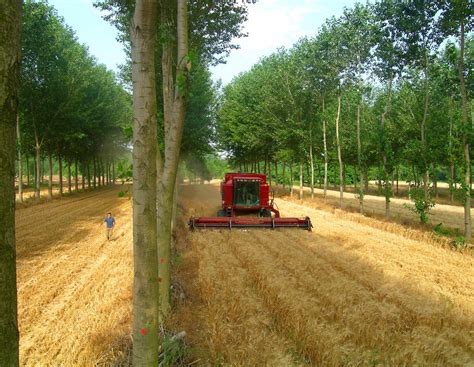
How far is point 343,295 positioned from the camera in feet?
25.3

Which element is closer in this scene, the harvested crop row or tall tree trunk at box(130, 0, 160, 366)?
tall tree trunk at box(130, 0, 160, 366)

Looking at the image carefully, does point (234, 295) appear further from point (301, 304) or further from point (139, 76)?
point (139, 76)

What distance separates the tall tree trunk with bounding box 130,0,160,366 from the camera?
131 inches

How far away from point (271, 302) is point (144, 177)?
4.79 meters

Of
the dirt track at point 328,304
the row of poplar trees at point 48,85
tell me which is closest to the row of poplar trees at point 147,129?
the dirt track at point 328,304

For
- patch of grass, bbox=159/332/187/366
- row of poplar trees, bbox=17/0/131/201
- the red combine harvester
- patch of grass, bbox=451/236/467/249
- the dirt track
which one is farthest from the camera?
row of poplar trees, bbox=17/0/131/201

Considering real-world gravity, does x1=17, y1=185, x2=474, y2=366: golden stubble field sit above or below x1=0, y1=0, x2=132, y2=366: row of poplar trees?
below

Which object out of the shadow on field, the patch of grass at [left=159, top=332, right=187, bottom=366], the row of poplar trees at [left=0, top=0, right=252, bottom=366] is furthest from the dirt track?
the shadow on field

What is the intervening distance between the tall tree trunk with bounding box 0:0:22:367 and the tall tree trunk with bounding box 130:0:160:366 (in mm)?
1512

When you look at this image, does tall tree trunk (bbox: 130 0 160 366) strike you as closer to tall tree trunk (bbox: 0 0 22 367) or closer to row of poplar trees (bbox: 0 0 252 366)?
row of poplar trees (bbox: 0 0 252 366)

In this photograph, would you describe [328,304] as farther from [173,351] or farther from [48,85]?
[48,85]

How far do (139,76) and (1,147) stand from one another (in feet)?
5.91

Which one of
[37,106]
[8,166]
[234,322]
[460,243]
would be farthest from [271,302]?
[37,106]

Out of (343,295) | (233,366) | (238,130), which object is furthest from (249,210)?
(238,130)
